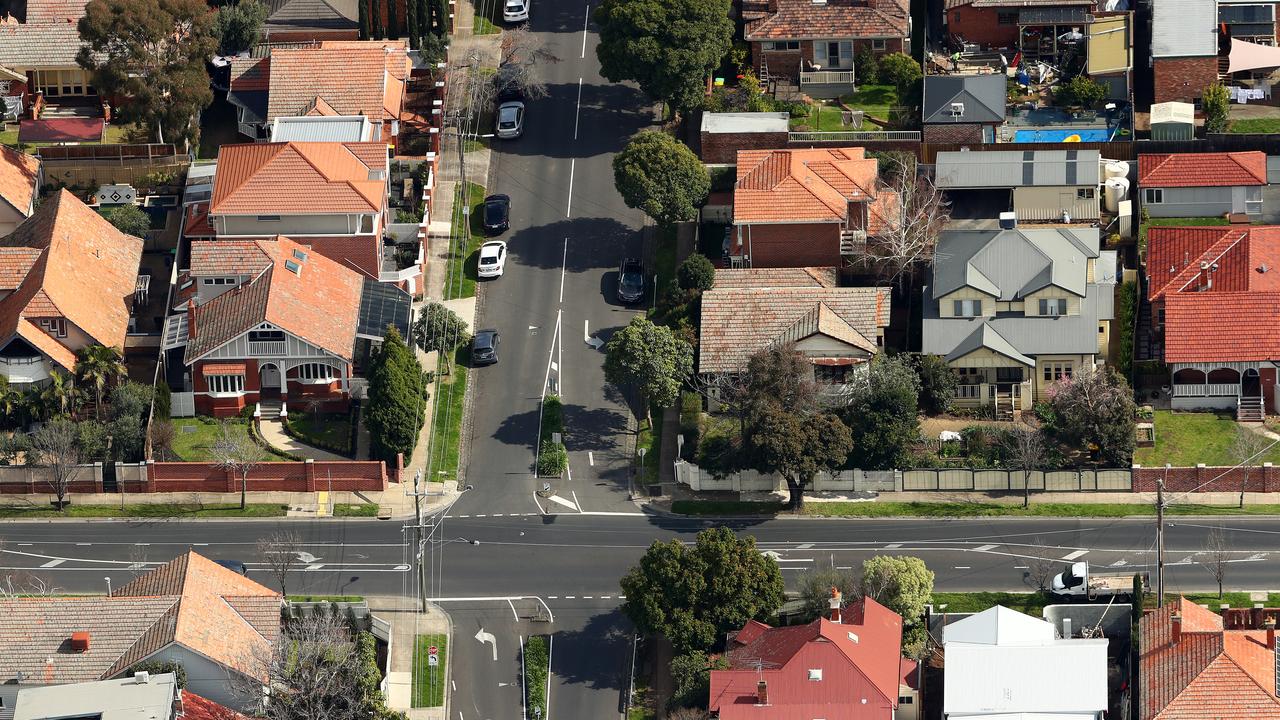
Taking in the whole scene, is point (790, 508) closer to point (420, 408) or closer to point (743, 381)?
point (743, 381)

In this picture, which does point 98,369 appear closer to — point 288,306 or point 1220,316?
point 288,306

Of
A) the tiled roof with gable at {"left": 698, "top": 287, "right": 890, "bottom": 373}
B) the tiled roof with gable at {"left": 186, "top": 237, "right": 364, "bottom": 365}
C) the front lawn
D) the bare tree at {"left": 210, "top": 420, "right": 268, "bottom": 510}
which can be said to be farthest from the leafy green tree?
the bare tree at {"left": 210, "top": 420, "right": 268, "bottom": 510}

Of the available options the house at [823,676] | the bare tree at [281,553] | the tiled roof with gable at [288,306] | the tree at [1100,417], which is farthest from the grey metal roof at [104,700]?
the tree at [1100,417]

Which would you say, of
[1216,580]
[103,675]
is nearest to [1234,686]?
[1216,580]

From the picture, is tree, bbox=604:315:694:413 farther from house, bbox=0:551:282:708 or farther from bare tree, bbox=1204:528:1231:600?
bare tree, bbox=1204:528:1231:600

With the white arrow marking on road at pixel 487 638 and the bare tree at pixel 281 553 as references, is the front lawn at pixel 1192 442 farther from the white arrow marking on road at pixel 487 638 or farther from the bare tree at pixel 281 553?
the bare tree at pixel 281 553
